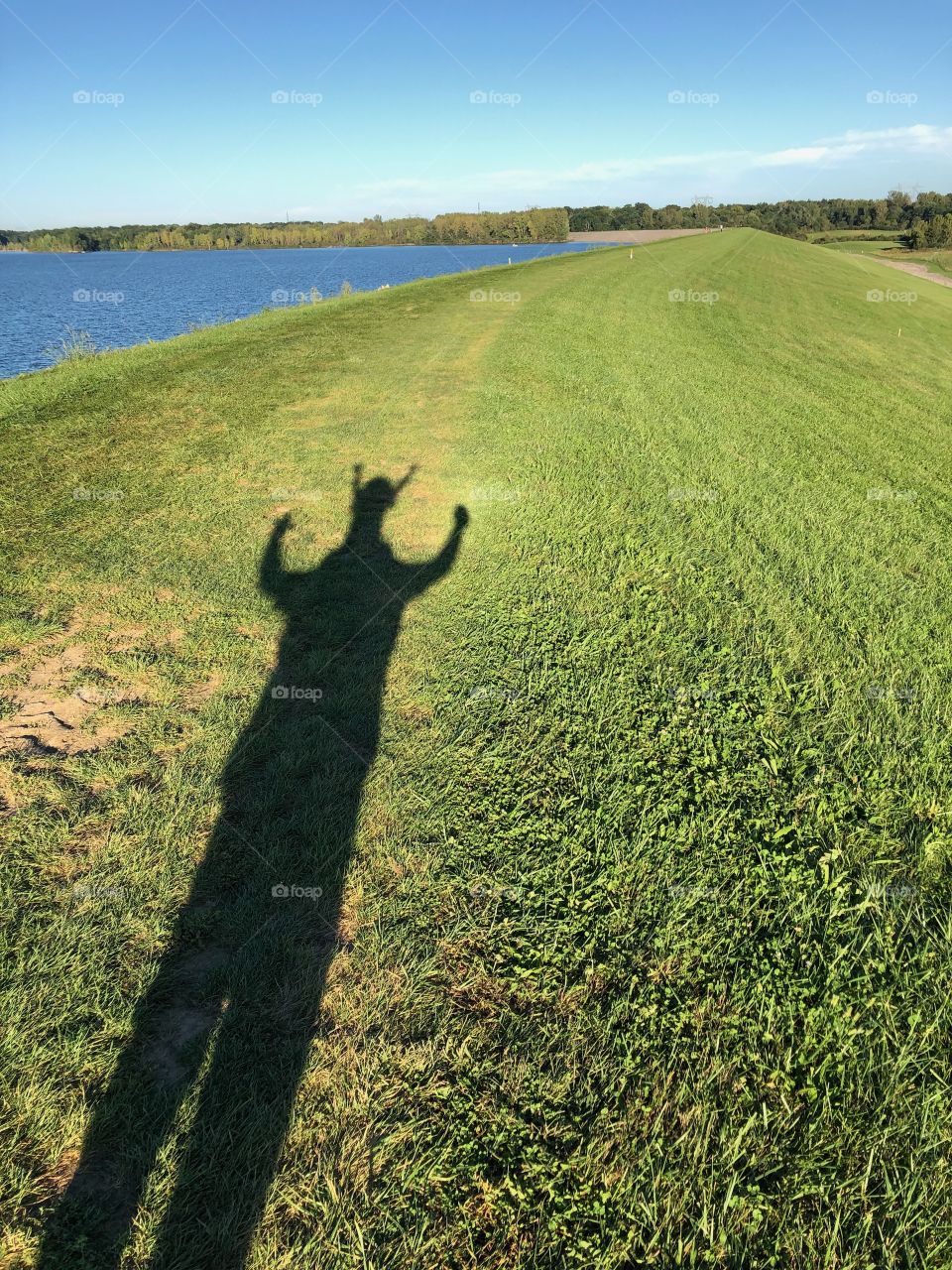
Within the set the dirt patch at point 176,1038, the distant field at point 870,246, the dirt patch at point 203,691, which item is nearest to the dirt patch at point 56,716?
the dirt patch at point 203,691

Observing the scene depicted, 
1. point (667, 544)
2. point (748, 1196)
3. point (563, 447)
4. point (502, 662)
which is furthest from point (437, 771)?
point (563, 447)

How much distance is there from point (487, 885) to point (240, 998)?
1134mm

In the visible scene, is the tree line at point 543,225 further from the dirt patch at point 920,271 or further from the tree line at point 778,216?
the dirt patch at point 920,271

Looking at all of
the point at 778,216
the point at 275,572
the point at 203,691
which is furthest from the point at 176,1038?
the point at 778,216

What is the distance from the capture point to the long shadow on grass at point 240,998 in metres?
1.88

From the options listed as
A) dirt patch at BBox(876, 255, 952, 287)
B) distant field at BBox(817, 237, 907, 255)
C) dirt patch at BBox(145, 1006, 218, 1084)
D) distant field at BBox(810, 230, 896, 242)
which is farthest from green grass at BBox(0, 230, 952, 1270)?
distant field at BBox(810, 230, 896, 242)

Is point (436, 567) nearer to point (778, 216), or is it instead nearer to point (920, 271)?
point (920, 271)

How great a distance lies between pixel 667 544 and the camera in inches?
232

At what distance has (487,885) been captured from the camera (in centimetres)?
289

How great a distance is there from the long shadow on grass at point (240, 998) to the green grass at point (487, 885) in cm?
1

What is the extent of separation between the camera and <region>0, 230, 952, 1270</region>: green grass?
6.37ft

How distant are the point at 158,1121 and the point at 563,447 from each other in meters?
7.96

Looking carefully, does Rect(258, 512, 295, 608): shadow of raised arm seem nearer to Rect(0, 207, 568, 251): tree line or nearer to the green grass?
the green grass

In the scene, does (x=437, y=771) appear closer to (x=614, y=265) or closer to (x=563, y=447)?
(x=563, y=447)
